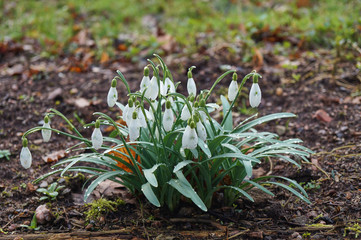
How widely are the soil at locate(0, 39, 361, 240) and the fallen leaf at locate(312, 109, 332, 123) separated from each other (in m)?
0.01

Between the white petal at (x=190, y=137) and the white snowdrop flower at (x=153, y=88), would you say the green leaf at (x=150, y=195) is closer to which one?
the white petal at (x=190, y=137)

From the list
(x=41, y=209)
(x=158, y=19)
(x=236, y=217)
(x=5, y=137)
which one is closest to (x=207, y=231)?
(x=236, y=217)

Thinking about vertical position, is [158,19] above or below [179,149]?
above

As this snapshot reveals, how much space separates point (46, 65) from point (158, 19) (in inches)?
84.9

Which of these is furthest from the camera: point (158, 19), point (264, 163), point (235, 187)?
point (158, 19)

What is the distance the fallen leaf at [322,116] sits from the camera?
3.54 metres

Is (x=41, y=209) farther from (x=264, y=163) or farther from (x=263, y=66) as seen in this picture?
(x=263, y=66)

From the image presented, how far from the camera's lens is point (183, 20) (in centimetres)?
633

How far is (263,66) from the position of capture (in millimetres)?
4531

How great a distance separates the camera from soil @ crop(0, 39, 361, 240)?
7.78ft

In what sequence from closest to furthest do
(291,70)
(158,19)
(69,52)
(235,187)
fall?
(235,187) < (291,70) < (69,52) < (158,19)

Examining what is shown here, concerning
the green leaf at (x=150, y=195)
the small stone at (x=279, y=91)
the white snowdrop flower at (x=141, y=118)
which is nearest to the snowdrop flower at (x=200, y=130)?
the white snowdrop flower at (x=141, y=118)

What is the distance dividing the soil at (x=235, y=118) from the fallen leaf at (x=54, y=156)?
0.02 m

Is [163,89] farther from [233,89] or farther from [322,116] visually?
[322,116]
